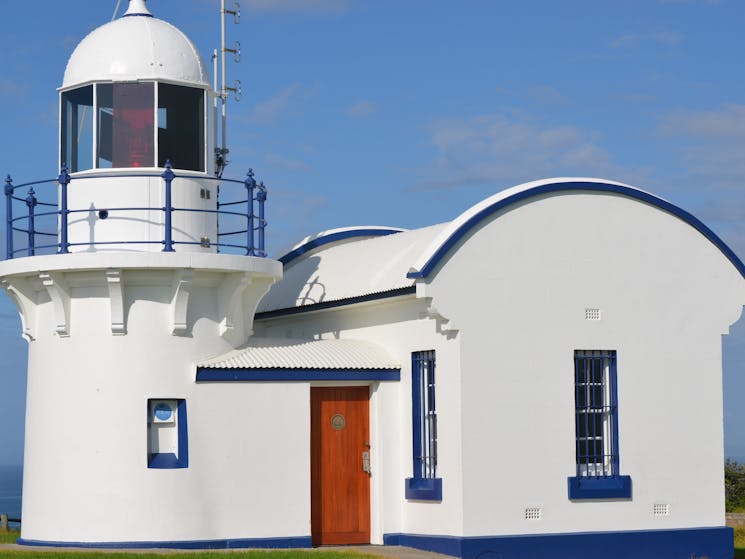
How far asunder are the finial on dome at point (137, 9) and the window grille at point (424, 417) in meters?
6.68

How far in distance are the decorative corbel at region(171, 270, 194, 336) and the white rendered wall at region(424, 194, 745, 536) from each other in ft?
11.2

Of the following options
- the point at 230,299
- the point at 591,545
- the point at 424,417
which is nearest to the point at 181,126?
the point at 230,299

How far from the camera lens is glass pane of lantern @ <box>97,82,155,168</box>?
21.6 metres

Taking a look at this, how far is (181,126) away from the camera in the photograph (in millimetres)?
21953

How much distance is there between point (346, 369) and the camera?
21891 mm

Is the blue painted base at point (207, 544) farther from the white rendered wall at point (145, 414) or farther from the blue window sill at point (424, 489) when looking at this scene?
the blue window sill at point (424, 489)

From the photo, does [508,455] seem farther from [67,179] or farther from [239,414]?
[67,179]

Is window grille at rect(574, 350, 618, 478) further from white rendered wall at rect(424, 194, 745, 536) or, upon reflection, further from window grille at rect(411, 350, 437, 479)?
window grille at rect(411, 350, 437, 479)

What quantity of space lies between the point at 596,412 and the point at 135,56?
8.42m

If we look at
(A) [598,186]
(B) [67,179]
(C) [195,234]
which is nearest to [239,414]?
(C) [195,234]

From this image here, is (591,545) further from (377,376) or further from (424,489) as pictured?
(377,376)

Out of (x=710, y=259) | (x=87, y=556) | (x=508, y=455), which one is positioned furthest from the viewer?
(x=710, y=259)

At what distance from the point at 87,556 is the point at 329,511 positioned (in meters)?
4.05

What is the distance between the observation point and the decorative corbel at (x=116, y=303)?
20781 millimetres
